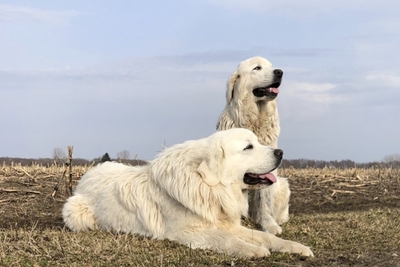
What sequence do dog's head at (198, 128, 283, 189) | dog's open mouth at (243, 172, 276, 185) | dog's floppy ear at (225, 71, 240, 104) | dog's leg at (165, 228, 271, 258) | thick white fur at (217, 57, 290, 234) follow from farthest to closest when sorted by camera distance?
dog's floppy ear at (225, 71, 240, 104) → thick white fur at (217, 57, 290, 234) → dog's open mouth at (243, 172, 276, 185) → dog's head at (198, 128, 283, 189) → dog's leg at (165, 228, 271, 258)

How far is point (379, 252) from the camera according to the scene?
5.37 m

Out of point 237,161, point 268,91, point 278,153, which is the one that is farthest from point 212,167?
point 268,91

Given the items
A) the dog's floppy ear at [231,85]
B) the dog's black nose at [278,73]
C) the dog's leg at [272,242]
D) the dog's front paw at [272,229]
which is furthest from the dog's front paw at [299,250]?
the dog's floppy ear at [231,85]

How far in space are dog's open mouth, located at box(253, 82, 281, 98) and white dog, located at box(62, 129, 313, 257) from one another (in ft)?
4.49

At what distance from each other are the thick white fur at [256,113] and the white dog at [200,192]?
1.11 metres

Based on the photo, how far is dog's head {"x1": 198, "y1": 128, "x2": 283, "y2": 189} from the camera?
18.9 feet

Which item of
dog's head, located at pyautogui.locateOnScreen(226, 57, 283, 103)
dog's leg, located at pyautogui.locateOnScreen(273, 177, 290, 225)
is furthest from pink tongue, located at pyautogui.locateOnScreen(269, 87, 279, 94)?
dog's leg, located at pyautogui.locateOnScreen(273, 177, 290, 225)

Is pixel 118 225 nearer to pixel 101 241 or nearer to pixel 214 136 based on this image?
pixel 101 241

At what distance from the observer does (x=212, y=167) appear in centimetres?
576

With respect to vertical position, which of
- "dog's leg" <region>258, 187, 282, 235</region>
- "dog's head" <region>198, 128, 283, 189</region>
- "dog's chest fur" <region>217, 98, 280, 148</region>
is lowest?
"dog's leg" <region>258, 187, 282, 235</region>

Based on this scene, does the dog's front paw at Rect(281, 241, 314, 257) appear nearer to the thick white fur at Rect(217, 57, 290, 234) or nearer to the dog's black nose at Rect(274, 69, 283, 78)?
the thick white fur at Rect(217, 57, 290, 234)

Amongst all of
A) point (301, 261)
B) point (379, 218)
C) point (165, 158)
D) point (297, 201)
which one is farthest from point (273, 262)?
point (297, 201)

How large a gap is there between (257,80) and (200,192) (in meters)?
2.18

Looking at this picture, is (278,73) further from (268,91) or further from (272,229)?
(272,229)
